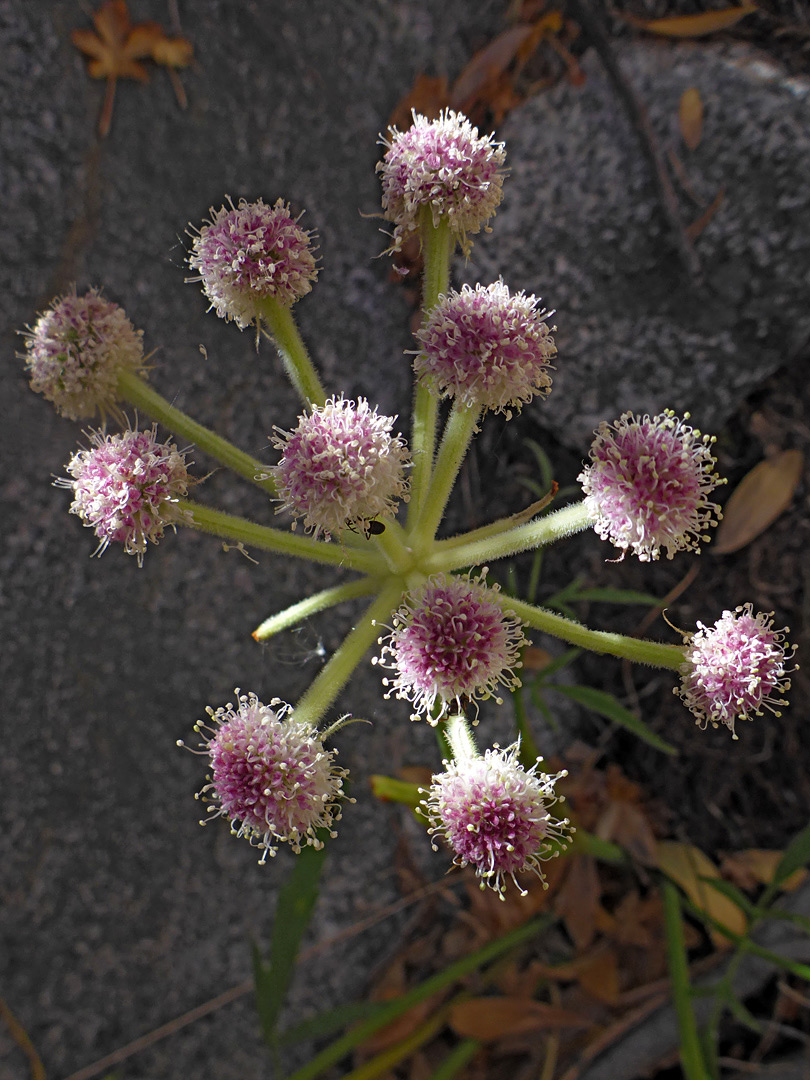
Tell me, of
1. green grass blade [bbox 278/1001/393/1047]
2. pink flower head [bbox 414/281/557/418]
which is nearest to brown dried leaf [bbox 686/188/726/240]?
pink flower head [bbox 414/281/557/418]

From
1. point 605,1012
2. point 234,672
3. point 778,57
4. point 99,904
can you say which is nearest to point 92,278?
point 234,672

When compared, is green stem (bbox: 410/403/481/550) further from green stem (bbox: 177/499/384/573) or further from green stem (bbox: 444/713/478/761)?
green stem (bbox: 444/713/478/761)

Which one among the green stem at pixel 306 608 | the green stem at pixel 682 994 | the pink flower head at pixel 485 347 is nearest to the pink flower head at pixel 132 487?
the green stem at pixel 306 608

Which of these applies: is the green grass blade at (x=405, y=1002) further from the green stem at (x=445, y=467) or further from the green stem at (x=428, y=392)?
the green stem at (x=428, y=392)

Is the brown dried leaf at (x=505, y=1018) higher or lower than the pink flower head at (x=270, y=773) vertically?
lower

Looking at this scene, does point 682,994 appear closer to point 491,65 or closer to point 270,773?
point 270,773

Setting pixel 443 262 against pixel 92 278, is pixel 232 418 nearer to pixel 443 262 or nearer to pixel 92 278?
pixel 92 278
